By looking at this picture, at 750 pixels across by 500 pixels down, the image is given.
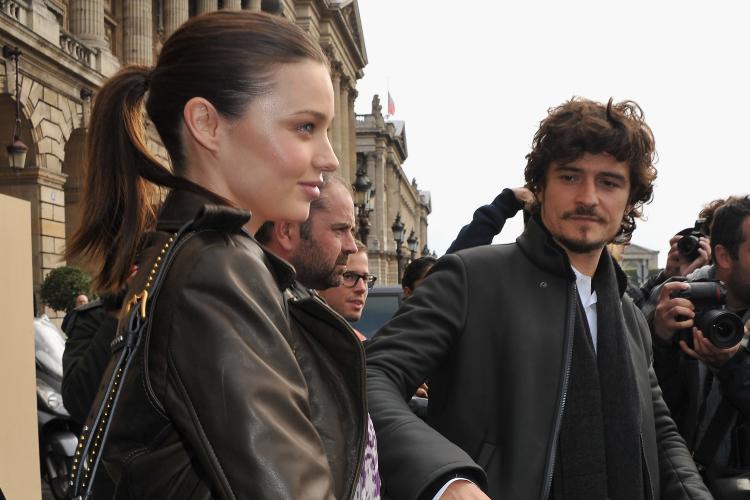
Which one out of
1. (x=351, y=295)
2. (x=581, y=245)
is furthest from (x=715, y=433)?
(x=351, y=295)

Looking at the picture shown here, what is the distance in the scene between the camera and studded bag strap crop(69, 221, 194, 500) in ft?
3.94

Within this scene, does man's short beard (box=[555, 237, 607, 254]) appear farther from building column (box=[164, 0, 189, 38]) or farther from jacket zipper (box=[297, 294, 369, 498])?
building column (box=[164, 0, 189, 38])

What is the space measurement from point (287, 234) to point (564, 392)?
1348 millimetres

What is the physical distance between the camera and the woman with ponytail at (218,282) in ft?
3.65

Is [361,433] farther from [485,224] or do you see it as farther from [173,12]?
[173,12]

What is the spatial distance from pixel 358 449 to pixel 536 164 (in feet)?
5.76

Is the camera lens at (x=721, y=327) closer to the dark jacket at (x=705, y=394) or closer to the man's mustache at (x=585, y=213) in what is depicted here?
the dark jacket at (x=705, y=394)

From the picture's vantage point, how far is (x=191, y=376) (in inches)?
44.3

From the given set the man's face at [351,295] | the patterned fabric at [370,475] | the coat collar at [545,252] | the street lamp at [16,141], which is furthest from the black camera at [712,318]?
the street lamp at [16,141]

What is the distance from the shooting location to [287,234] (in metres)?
3.23

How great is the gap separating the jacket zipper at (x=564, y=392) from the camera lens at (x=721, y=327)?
113cm

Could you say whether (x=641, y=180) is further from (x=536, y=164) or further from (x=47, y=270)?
(x=47, y=270)

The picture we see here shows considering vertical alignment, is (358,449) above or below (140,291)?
below

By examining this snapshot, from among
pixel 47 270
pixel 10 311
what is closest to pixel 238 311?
pixel 10 311
